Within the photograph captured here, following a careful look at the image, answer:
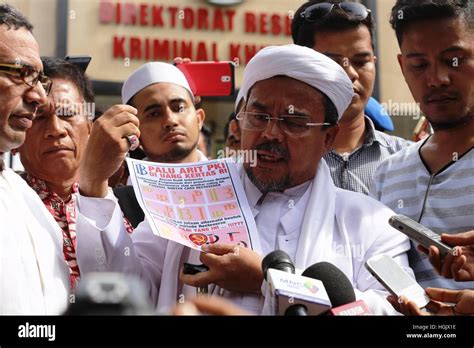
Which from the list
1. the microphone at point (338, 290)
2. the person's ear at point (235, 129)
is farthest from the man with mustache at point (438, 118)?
the person's ear at point (235, 129)

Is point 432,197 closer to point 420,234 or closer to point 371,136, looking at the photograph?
point 420,234

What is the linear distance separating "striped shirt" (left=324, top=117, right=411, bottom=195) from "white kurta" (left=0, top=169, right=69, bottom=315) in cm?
114

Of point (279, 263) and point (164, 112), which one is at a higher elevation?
point (164, 112)

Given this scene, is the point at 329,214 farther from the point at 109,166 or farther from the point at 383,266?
the point at 109,166

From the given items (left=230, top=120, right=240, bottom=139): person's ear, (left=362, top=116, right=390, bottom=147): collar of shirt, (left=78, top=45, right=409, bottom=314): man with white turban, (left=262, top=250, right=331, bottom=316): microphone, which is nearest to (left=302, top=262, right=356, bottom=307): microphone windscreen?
(left=262, top=250, right=331, bottom=316): microphone

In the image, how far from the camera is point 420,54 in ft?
8.55

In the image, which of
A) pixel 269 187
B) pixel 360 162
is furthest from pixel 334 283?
pixel 360 162

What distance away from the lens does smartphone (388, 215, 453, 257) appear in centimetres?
210

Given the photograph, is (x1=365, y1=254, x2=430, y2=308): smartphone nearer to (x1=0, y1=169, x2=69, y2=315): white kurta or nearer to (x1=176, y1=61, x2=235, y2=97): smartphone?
(x1=0, y1=169, x2=69, y2=315): white kurta

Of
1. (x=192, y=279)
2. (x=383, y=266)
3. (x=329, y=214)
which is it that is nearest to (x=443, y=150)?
(x=329, y=214)

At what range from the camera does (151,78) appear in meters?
3.40

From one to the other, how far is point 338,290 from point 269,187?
696 mm
